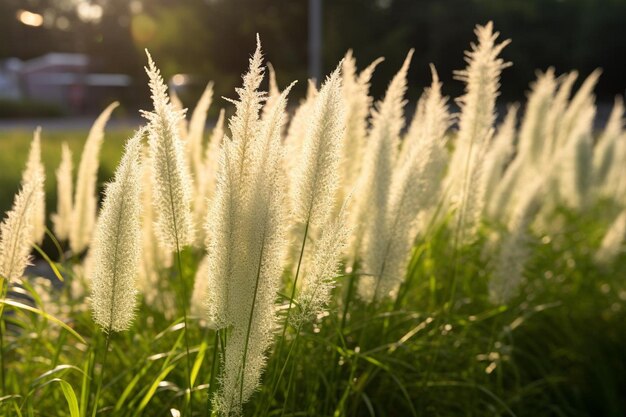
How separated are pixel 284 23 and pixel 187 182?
72.0 ft

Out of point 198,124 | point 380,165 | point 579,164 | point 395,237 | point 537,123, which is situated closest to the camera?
point 395,237

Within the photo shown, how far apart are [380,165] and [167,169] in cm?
79

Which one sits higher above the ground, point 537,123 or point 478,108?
point 537,123

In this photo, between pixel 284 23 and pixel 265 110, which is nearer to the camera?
pixel 265 110

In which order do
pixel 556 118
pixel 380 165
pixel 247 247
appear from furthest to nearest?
1. pixel 556 118
2. pixel 380 165
3. pixel 247 247

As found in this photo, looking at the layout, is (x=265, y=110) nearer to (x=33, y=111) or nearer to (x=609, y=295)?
(x=609, y=295)

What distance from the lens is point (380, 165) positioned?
1908 mm

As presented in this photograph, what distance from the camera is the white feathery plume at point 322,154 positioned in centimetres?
127

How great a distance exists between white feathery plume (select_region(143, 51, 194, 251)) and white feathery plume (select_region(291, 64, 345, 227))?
21cm

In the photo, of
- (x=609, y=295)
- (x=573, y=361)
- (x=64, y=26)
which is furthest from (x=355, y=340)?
(x=64, y=26)

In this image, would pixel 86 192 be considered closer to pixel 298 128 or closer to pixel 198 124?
pixel 198 124

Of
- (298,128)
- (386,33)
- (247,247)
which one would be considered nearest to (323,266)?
(247,247)

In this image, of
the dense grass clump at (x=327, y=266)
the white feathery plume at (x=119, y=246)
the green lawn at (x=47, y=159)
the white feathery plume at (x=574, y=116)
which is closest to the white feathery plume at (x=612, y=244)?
the dense grass clump at (x=327, y=266)

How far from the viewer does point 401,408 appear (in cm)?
224
